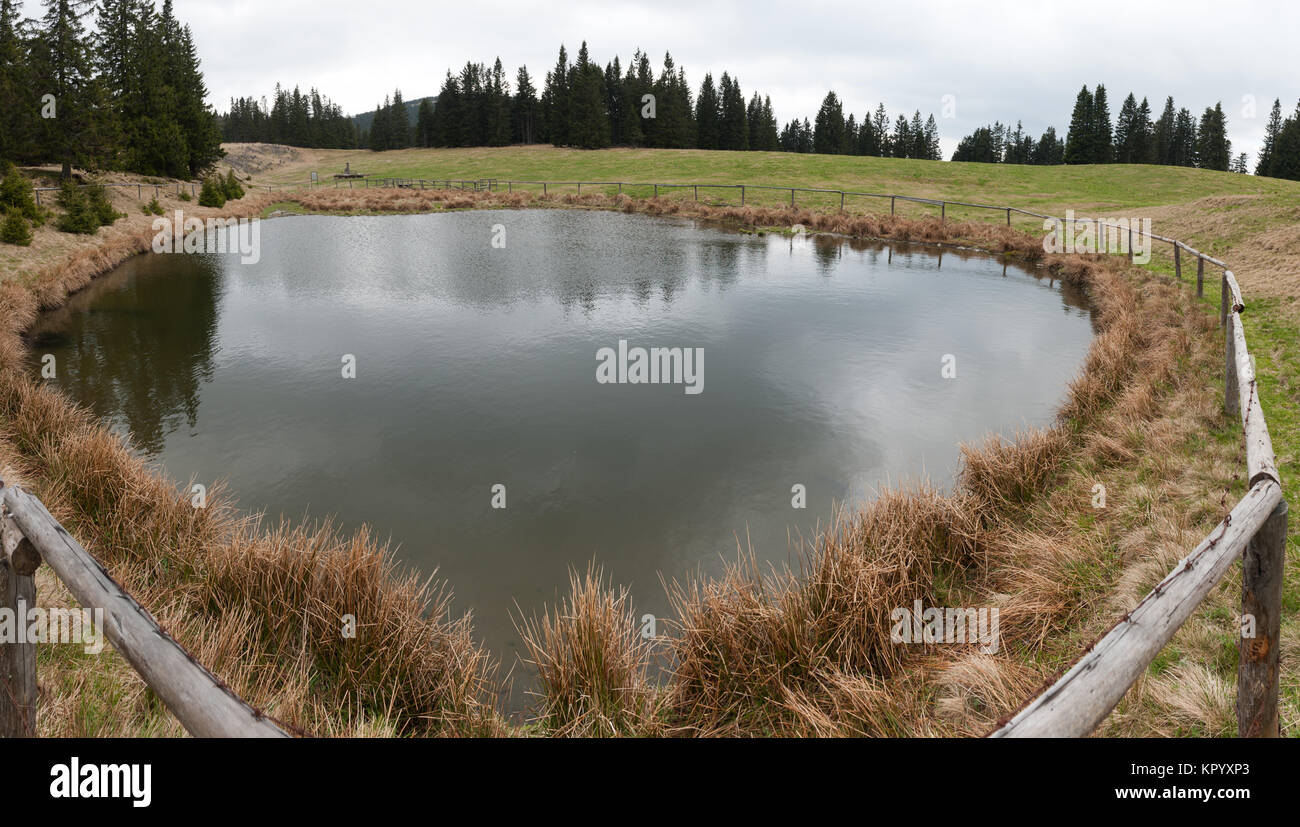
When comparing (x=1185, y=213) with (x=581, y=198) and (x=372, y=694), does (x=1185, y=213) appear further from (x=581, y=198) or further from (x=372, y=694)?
(x=372, y=694)

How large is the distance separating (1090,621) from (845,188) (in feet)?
161

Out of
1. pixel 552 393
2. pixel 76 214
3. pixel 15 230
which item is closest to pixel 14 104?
pixel 76 214

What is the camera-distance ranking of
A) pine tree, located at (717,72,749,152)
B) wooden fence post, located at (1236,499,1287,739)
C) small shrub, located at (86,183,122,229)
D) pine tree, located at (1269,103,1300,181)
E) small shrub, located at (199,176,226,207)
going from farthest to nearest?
pine tree, located at (717,72,749,152) → pine tree, located at (1269,103,1300,181) → small shrub, located at (199,176,226,207) → small shrub, located at (86,183,122,229) → wooden fence post, located at (1236,499,1287,739)

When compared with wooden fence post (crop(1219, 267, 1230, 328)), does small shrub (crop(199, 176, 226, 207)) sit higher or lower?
higher

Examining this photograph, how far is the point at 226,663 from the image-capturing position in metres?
5.09

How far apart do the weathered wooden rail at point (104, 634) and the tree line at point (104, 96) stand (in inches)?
1646

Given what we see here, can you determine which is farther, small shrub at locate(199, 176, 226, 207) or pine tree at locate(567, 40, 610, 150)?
pine tree at locate(567, 40, 610, 150)

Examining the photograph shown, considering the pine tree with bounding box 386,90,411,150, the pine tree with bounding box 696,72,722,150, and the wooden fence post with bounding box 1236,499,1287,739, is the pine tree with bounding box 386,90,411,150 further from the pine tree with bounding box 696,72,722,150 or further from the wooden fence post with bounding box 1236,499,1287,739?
the wooden fence post with bounding box 1236,499,1287,739

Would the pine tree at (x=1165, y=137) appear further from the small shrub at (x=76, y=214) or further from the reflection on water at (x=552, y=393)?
the small shrub at (x=76, y=214)

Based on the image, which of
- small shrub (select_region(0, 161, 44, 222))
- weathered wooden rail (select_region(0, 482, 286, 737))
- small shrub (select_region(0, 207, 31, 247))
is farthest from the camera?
small shrub (select_region(0, 161, 44, 222))

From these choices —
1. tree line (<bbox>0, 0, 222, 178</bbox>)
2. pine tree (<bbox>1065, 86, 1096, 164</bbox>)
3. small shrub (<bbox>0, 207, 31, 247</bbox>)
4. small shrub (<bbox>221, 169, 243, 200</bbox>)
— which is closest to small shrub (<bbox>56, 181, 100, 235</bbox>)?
small shrub (<bbox>0, 207, 31, 247</bbox>)

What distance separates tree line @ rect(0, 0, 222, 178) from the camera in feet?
116

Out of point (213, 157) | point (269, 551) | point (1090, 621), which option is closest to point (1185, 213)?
point (1090, 621)

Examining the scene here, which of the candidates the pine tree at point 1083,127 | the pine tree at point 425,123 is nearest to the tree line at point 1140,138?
the pine tree at point 1083,127
